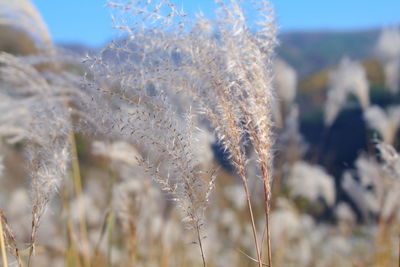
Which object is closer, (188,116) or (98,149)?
(188,116)

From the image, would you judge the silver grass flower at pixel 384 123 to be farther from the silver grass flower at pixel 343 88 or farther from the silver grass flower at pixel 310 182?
the silver grass flower at pixel 310 182

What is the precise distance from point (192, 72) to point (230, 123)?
0.16m

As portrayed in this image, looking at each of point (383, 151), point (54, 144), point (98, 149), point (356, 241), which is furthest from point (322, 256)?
point (54, 144)

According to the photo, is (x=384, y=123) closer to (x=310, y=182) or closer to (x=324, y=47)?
(x=310, y=182)

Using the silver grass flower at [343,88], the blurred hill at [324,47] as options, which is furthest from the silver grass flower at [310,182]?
the blurred hill at [324,47]

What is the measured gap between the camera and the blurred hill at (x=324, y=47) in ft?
343

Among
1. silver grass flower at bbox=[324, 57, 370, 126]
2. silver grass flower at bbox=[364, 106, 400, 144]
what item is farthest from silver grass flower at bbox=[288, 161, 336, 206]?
silver grass flower at bbox=[364, 106, 400, 144]

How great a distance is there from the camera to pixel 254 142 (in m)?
1.13

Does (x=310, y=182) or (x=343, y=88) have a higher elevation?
(x=343, y=88)

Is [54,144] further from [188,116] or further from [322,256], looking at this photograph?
[322,256]

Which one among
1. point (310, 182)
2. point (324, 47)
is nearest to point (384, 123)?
point (310, 182)

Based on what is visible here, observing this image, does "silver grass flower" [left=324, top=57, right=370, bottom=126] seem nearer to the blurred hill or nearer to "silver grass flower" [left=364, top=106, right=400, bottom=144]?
"silver grass flower" [left=364, top=106, right=400, bottom=144]

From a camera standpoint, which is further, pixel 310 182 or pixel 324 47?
pixel 324 47

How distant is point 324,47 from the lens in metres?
117
